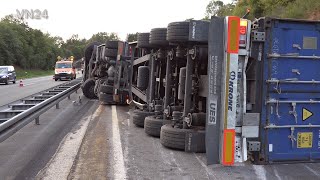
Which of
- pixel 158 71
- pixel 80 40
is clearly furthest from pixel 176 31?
pixel 80 40

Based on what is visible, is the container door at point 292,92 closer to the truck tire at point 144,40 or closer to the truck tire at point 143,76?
the truck tire at point 144,40

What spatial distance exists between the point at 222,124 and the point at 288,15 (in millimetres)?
17241

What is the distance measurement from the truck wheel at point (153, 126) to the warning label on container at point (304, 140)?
312cm

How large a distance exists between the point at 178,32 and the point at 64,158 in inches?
102

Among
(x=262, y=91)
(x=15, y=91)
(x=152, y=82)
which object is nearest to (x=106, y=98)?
(x=152, y=82)

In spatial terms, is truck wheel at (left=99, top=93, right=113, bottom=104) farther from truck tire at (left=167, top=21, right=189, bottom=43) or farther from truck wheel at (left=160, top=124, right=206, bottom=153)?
truck tire at (left=167, top=21, right=189, bottom=43)

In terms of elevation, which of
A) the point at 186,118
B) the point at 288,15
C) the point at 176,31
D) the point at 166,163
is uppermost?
the point at 288,15

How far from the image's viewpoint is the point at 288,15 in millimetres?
20906

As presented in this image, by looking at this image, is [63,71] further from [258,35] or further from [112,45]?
[258,35]

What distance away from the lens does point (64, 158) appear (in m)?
6.25

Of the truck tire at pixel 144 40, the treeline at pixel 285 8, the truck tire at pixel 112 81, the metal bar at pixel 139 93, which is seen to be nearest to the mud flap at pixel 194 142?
the truck tire at pixel 144 40

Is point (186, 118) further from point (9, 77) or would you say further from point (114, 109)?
point (9, 77)

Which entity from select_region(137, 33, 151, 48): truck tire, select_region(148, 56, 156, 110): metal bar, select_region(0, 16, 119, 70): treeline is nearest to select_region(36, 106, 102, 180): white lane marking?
select_region(148, 56, 156, 110): metal bar

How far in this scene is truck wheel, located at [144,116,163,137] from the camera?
7.99 meters
